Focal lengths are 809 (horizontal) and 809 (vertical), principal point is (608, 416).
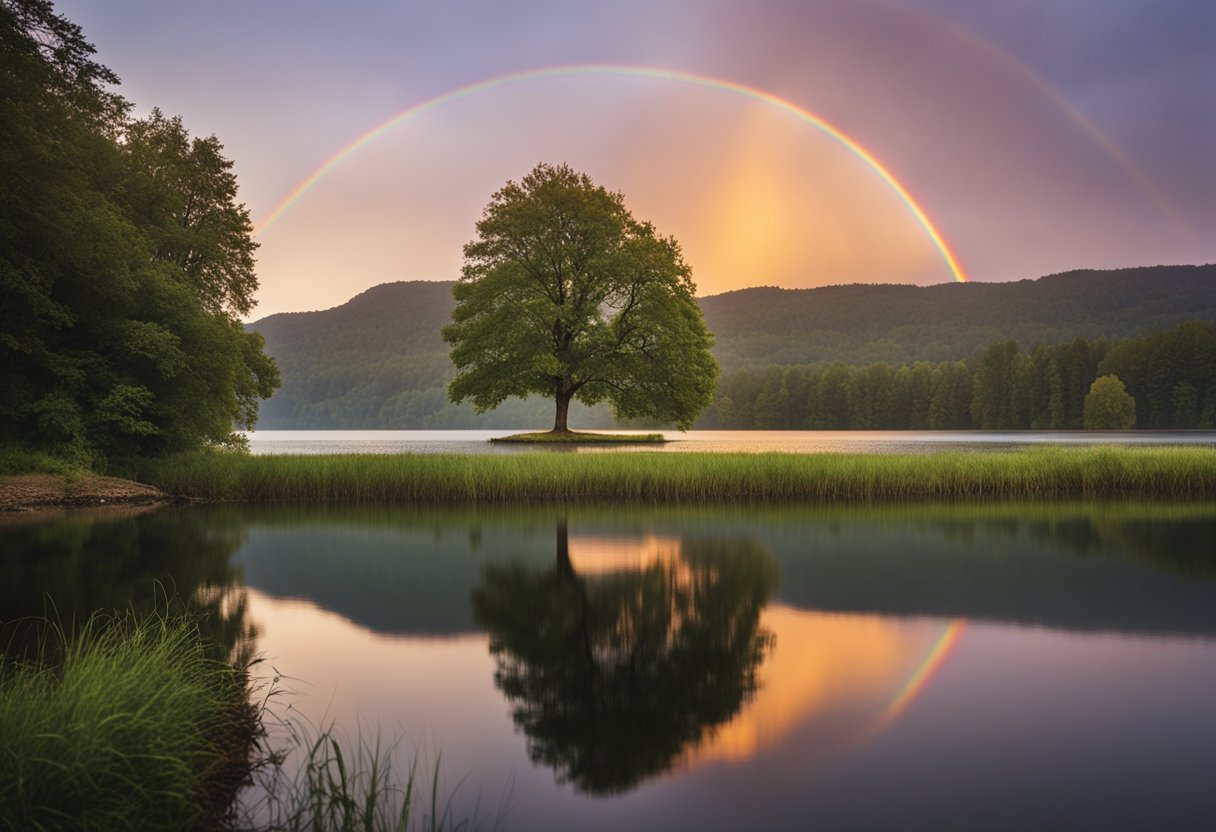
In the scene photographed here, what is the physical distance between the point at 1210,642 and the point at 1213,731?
386cm

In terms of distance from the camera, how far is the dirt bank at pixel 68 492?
954 inches

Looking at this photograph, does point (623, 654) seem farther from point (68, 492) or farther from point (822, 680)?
point (68, 492)

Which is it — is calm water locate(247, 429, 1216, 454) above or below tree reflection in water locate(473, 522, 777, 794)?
above

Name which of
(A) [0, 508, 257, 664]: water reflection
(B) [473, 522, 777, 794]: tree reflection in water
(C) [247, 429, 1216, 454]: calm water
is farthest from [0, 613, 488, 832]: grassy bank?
(C) [247, 429, 1216, 454]: calm water

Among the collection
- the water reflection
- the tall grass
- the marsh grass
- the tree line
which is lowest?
the water reflection

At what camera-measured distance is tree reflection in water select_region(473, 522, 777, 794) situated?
6309 millimetres

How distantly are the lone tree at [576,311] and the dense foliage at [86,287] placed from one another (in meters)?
16.2

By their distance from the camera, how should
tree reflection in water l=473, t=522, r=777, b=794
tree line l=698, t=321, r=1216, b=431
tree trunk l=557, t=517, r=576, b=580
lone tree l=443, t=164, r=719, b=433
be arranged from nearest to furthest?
tree reflection in water l=473, t=522, r=777, b=794 < tree trunk l=557, t=517, r=576, b=580 < lone tree l=443, t=164, r=719, b=433 < tree line l=698, t=321, r=1216, b=431

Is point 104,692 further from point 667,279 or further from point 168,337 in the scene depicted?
point 667,279

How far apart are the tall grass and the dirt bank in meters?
22.4

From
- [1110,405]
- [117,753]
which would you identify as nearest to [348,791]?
[117,753]

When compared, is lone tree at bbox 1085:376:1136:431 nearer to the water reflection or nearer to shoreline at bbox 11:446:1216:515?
shoreline at bbox 11:446:1216:515

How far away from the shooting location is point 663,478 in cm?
2639

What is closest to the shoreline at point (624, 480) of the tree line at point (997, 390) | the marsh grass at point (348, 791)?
the marsh grass at point (348, 791)
